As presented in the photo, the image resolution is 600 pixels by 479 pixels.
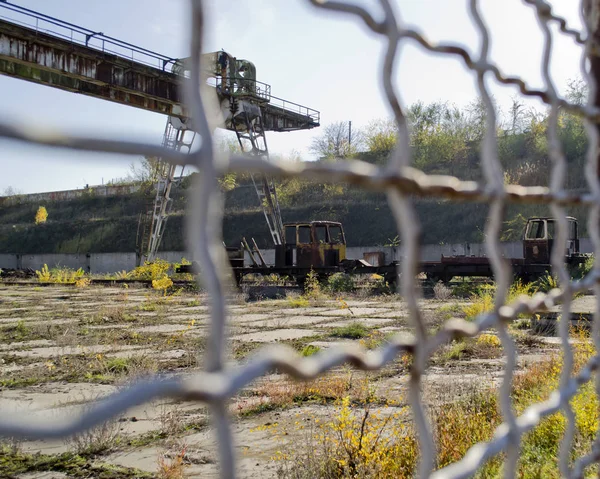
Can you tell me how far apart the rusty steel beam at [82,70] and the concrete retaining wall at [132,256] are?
12.3 meters

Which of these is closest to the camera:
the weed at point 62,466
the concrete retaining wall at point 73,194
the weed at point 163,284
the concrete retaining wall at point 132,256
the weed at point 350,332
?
the weed at point 62,466

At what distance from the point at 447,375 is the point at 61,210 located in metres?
50.2

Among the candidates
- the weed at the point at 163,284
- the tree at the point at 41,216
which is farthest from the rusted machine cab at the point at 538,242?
the tree at the point at 41,216

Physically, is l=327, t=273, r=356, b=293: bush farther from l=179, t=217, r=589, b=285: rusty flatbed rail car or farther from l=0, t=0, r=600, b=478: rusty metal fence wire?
l=0, t=0, r=600, b=478: rusty metal fence wire

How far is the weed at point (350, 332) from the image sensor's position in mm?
7965

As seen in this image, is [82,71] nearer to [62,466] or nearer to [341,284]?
[341,284]

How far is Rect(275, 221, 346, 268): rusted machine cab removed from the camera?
19.4m

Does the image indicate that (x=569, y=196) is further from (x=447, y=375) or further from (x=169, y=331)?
(x=169, y=331)

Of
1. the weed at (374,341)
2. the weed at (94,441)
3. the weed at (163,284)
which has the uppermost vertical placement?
the weed at (163,284)

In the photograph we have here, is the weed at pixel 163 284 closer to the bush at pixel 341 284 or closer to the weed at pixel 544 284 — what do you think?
the bush at pixel 341 284

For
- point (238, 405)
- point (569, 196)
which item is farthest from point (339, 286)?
point (569, 196)

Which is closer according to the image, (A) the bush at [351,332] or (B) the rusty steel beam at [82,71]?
(A) the bush at [351,332]

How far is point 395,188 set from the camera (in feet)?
2.37

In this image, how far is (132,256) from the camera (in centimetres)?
3756
